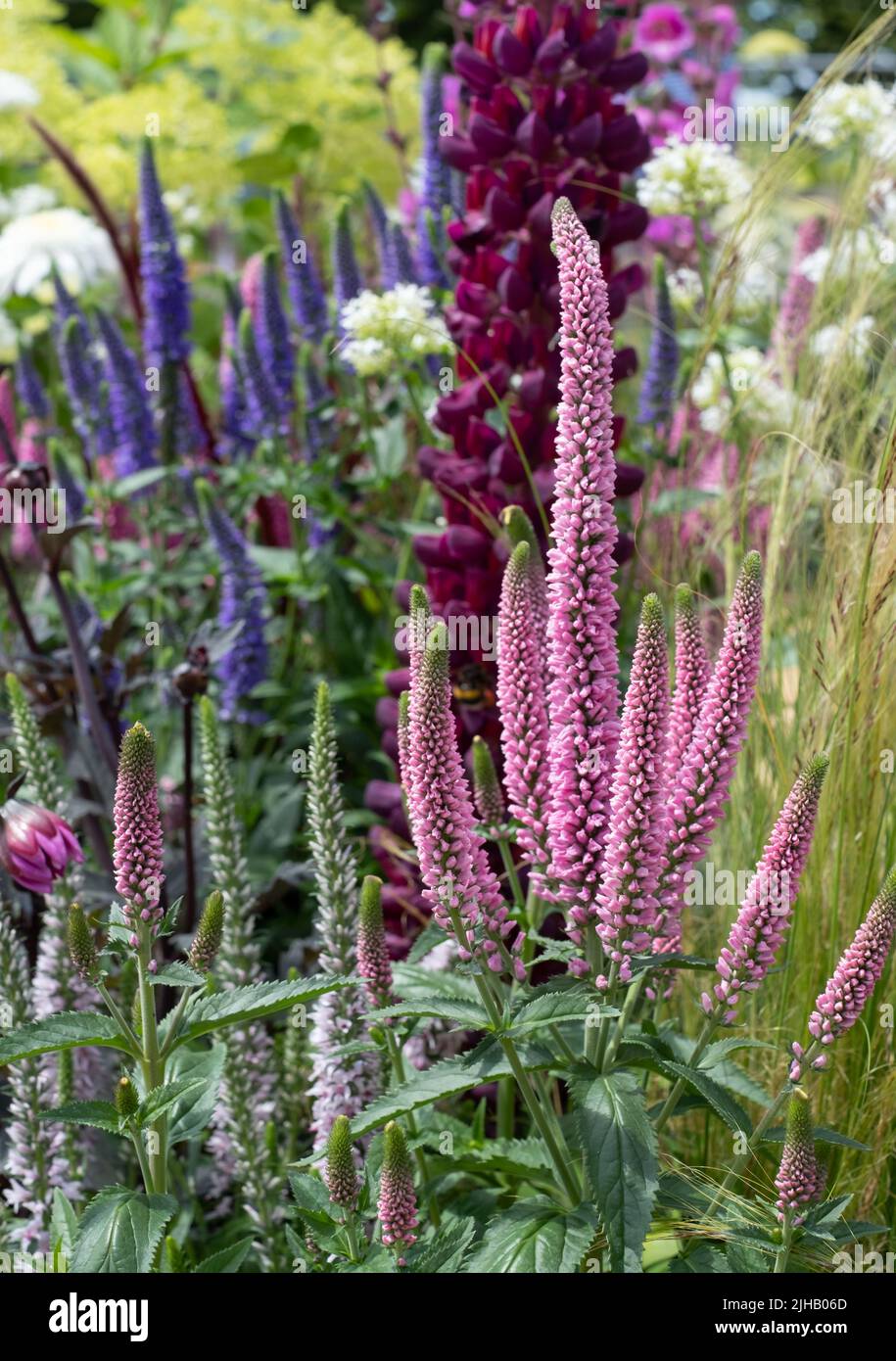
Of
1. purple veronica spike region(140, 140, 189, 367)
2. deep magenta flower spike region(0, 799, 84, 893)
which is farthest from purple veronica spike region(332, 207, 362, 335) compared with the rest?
deep magenta flower spike region(0, 799, 84, 893)

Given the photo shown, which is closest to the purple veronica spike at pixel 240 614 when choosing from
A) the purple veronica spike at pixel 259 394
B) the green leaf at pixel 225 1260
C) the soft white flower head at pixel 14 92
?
the purple veronica spike at pixel 259 394

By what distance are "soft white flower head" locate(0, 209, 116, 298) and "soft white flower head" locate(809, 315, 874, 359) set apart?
2398 millimetres

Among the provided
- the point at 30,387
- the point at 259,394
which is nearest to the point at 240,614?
the point at 259,394

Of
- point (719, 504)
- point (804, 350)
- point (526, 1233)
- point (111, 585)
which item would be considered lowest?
point (526, 1233)

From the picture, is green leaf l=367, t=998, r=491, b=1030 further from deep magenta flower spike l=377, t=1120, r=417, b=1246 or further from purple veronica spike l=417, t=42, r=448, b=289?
purple veronica spike l=417, t=42, r=448, b=289

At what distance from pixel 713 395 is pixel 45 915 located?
2538 mm

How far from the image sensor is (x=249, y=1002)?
77.5 inches

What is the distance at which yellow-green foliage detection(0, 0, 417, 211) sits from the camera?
6.05m

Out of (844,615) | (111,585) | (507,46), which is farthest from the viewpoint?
(111,585)

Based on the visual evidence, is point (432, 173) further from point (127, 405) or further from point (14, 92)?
point (14, 92)

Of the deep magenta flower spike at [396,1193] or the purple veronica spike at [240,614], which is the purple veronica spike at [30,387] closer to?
the purple veronica spike at [240,614]

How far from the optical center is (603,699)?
1.83 metres

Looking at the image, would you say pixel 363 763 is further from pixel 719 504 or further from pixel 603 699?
pixel 603 699

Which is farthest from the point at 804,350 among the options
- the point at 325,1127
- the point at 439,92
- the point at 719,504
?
the point at 325,1127
